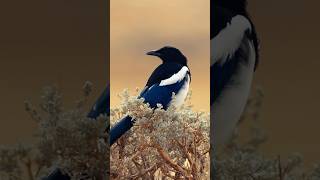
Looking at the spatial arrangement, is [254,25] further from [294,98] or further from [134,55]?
[134,55]

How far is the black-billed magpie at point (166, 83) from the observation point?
191 centimetres

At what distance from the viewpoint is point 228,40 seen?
1.93 m

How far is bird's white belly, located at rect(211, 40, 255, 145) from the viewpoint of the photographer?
1915 millimetres

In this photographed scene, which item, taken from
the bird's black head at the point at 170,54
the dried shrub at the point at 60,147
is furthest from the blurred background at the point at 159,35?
the dried shrub at the point at 60,147

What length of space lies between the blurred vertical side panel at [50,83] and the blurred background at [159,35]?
0.14 ft

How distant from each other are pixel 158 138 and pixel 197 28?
43cm

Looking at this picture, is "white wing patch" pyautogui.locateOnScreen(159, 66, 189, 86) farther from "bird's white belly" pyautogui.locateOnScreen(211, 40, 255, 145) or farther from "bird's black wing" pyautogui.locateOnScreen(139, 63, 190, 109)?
"bird's white belly" pyautogui.locateOnScreen(211, 40, 255, 145)

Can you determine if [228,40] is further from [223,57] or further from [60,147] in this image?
[60,147]

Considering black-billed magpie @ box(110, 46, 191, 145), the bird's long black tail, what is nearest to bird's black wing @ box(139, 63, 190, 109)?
black-billed magpie @ box(110, 46, 191, 145)

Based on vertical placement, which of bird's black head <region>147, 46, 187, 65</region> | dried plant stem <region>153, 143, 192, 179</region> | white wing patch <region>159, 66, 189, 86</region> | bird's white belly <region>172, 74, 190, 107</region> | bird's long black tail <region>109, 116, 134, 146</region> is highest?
bird's black head <region>147, 46, 187, 65</region>

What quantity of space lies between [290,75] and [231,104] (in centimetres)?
24

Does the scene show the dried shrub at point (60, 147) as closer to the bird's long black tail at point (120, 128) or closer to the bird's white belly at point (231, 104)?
the bird's long black tail at point (120, 128)

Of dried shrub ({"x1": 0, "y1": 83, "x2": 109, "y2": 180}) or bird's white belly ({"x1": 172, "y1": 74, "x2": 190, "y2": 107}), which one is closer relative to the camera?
dried shrub ({"x1": 0, "y1": 83, "x2": 109, "y2": 180})

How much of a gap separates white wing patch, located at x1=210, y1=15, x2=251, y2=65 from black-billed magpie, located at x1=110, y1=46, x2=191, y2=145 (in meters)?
0.12
